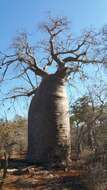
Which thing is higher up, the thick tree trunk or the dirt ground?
the thick tree trunk

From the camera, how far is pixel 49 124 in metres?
10.9

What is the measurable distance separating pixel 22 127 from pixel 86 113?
812 cm

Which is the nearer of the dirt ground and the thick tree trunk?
the dirt ground

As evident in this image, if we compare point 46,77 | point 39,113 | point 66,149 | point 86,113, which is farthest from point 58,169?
point 86,113

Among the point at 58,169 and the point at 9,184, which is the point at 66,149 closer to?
the point at 58,169

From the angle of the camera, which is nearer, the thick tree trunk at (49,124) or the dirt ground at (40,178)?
the dirt ground at (40,178)

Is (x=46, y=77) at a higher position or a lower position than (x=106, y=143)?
higher

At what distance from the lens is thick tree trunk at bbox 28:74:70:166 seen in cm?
1072

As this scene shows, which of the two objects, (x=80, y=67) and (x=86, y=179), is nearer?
(x=86, y=179)

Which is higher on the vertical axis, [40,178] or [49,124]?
[49,124]

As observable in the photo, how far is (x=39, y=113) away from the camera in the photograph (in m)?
11.1

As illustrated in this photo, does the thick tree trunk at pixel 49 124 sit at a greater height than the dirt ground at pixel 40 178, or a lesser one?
greater

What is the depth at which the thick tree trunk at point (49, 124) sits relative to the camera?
10.7 metres

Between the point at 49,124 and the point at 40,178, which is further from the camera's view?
the point at 49,124
